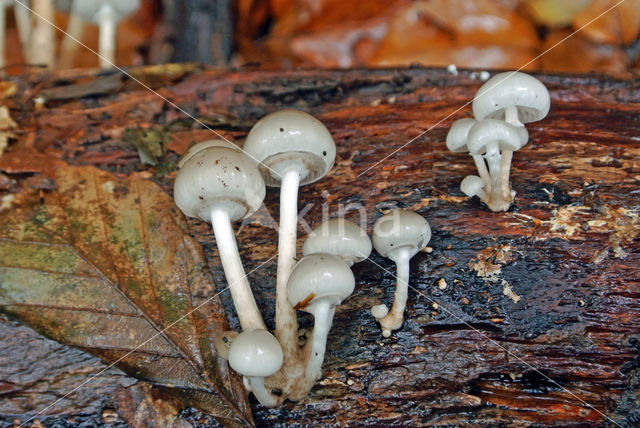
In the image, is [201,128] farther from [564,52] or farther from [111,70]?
[564,52]

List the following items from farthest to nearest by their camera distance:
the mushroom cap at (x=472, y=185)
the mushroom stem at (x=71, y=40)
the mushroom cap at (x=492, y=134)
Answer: the mushroom stem at (x=71, y=40) → the mushroom cap at (x=472, y=185) → the mushroom cap at (x=492, y=134)

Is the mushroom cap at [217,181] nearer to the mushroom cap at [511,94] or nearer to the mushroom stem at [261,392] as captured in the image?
the mushroom stem at [261,392]

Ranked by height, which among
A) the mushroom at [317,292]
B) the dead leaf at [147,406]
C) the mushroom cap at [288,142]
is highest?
the mushroom cap at [288,142]

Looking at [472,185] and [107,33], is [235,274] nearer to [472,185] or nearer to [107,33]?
[472,185]

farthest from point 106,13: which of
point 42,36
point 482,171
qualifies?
point 482,171

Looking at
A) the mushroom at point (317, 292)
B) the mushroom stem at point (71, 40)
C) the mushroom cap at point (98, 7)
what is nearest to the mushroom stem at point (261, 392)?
the mushroom at point (317, 292)

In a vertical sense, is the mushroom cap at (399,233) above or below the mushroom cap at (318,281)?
above

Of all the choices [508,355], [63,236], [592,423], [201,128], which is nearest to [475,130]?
[508,355]
